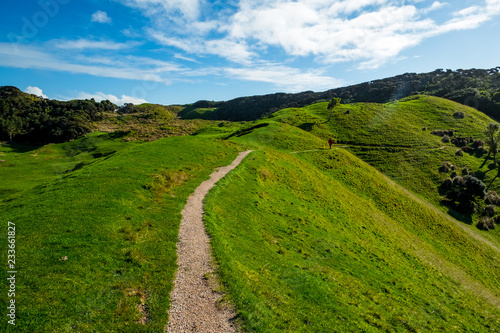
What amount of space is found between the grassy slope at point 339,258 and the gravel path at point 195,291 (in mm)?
1021

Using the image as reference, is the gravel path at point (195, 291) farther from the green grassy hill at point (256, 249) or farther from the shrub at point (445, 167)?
the shrub at point (445, 167)

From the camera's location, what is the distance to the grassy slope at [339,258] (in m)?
15.9

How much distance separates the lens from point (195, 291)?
14172 millimetres

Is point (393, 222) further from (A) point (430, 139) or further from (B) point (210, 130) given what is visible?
(B) point (210, 130)

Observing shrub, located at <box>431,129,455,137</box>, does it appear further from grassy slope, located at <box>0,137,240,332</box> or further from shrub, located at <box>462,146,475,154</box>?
grassy slope, located at <box>0,137,240,332</box>

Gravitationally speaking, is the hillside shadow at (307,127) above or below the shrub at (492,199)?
above

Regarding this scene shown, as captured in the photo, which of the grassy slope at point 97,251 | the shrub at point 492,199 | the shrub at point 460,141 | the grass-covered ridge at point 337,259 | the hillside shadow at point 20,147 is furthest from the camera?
the hillside shadow at point 20,147

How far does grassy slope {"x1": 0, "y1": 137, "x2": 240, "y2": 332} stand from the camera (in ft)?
37.7

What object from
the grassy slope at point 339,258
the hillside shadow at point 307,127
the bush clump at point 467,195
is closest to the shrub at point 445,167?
the bush clump at point 467,195

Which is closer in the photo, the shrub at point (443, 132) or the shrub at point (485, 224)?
the shrub at point (485, 224)

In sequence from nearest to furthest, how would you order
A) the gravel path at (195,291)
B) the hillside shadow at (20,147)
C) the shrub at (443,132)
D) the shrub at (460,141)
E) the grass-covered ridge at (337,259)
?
the gravel path at (195,291), the grass-covered ridge at (337,259), the shrub at (460,141), the shrub at (443,132), the hillside shadow at (20,147)

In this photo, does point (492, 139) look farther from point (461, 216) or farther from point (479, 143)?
point (461, 216)

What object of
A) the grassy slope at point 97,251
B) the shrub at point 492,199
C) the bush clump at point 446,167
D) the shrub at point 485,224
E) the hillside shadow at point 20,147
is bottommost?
the shrub at point 485,224

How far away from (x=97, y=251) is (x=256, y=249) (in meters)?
12.2
